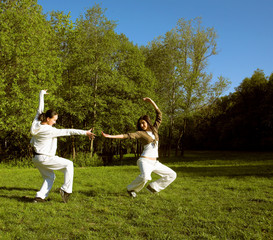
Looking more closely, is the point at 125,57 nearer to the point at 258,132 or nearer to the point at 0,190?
the point at 0,190

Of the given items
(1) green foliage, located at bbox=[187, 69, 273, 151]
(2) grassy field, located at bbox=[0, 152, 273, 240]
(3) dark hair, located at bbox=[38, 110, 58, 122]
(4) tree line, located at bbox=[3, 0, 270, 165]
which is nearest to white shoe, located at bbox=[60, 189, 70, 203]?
(2) grassy field, located at bbox=[0, 152, 273, 240]

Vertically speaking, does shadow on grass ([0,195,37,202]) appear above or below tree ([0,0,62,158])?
below

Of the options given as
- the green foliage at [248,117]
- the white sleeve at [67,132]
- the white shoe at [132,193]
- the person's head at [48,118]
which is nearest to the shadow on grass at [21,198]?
the white sleeve at [67,132]

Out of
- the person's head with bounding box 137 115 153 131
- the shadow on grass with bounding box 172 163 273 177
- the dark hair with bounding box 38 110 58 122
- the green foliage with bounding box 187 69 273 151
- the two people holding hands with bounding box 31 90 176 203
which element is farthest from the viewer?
the green foliage with bounding box 187 69 273 151

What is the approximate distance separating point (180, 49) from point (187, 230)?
1128 inches

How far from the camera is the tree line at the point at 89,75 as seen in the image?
18.4 meters

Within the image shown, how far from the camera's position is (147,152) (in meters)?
7.41

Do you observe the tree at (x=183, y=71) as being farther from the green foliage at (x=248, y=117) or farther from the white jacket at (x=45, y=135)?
the white jacket at (x=45, y=135)

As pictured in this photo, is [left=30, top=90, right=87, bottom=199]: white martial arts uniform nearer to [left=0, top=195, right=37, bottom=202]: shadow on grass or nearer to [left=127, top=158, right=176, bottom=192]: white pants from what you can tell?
[left=0, top=195, right=37, bottom=202]: shadow on grass

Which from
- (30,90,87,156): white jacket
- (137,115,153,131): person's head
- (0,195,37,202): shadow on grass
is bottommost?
(0,195,37,202): shadow on grass

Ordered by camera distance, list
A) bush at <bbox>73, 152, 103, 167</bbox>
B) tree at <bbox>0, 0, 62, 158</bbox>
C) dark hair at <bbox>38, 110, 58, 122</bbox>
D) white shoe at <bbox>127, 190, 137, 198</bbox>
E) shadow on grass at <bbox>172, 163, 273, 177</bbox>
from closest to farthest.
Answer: dark hair at <bbox>38, 110, 58, 122</bbox>
white shoe at <bbox>127, 190, 137, 198</bbox>
shadow on grass at <bbox>172, 163, 273, 177</bbox>
tree at <bbox>0, 0, 62, 158</bbox>
bush at <bbox>73, 152, 103, 167</bbox>

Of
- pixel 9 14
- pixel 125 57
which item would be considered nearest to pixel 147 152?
pixel 9 14

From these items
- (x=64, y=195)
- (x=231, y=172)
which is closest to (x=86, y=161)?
(x=231, y=172)

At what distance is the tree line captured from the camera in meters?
18.4
